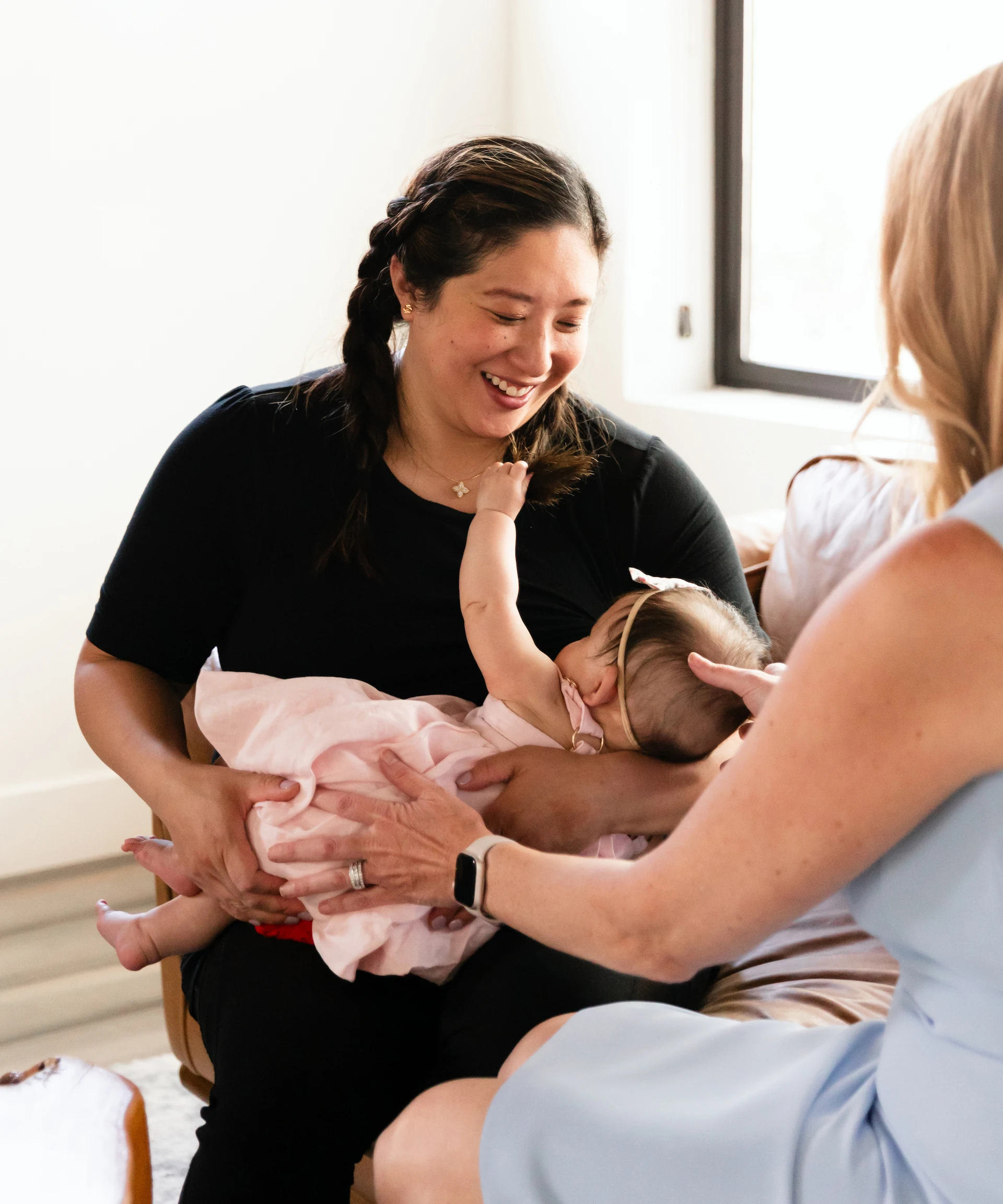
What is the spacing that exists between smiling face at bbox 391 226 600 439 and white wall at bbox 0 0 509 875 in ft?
3.76

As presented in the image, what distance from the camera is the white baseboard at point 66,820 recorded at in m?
3.01

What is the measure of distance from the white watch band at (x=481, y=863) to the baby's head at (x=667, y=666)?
328 mm

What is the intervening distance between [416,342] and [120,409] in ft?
5.09

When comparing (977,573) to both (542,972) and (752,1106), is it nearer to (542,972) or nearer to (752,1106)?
(752,1106)

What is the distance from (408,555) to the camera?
161cm

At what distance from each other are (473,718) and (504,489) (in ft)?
0.99

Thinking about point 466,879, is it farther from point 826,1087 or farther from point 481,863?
point 826,1087

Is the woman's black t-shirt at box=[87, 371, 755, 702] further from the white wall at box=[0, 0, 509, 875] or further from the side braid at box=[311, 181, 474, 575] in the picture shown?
the white wall at box=[0, 0, 509, 875]

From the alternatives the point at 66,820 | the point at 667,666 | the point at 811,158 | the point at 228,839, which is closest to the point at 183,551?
the point at 228,839

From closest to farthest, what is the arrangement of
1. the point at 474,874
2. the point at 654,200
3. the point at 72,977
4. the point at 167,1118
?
1. the point at 474,874
2. the point at 167,1118
3. the point at 72,977
4. the point at 654,200

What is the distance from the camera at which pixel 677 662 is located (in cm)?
142

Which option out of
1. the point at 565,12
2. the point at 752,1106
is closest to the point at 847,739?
the point at 752,1106

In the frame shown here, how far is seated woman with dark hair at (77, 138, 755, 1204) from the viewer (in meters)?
1.39

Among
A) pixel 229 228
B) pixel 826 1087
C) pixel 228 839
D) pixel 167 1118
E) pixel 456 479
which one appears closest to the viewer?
pixel 826 1087
